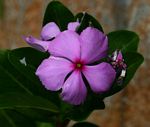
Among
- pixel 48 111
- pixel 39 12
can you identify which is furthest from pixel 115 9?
pixel 48 111

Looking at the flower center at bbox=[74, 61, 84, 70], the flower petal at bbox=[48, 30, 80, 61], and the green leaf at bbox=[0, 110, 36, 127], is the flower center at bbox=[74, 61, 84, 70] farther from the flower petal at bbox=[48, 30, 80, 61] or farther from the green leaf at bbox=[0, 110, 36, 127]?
the green leaf at bbox=[0, 110, 36, 127]

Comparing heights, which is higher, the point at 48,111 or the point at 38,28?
the point at 48,111

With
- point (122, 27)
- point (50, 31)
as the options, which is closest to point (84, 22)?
point (50, 31)

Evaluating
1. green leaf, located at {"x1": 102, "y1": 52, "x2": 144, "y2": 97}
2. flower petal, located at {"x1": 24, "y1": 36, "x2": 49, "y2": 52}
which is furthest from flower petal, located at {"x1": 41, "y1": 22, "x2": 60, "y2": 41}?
green leaf, located at {"x1": 102, "y1": 52, "x2": 144, "y2": 97}

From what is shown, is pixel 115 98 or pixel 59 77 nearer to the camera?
pixel 59 77

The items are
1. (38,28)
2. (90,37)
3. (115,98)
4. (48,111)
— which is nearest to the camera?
(90,37)

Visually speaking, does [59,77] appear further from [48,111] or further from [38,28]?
[38,28]
